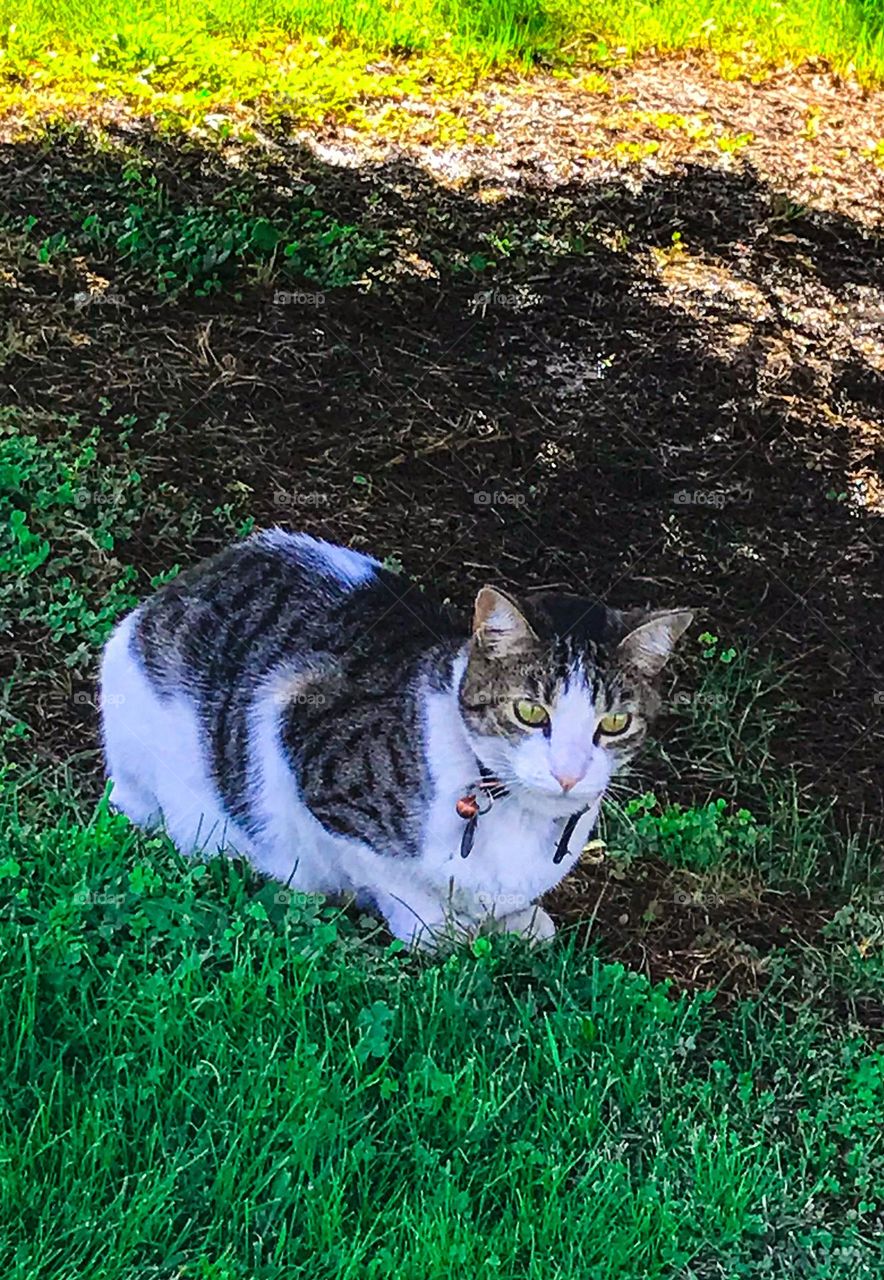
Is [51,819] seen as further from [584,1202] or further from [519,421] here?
[519,421]

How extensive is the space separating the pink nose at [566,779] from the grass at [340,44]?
388 cm

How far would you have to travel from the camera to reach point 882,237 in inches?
225

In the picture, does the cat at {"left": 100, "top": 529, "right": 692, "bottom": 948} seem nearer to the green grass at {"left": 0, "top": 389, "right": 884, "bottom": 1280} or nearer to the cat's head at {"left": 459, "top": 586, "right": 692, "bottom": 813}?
the cat's head at {"left": 459, "top": 586, "right": 692, "bottom": 813}

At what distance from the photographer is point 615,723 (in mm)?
2818

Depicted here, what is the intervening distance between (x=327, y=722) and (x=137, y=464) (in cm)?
137

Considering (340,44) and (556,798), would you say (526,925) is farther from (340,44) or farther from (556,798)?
(340,44)

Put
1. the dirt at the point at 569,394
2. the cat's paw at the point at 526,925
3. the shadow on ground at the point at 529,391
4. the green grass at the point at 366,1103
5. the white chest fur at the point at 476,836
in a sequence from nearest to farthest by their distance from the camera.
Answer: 1. the green grass at the point at 366,1103
2. the white chest fur at the point at 476,836
3. the cat's paw at the point at 526,925
4. the dirt at the point at 569,394
5. the shadow on ground at the point at 529,391

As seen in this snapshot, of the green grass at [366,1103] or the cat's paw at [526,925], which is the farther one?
the cat's paw at [526,925]

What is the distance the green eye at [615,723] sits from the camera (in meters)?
2.80

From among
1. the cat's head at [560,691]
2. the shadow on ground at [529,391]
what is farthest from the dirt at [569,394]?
the cat's head at [560,691]

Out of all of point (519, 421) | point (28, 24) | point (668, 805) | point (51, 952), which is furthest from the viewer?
point (28, 24)

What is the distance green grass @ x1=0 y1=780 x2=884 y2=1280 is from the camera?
239 cm

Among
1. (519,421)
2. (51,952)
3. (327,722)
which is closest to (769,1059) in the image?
(327,722)

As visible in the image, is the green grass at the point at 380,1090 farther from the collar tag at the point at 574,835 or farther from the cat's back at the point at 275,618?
the cat's back at the point at 275,618
